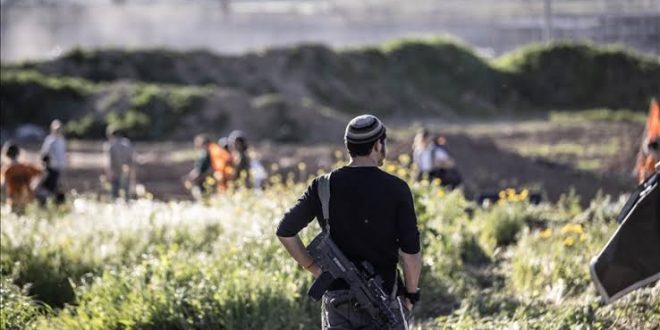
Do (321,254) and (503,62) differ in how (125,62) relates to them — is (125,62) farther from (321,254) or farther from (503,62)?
(321,254)

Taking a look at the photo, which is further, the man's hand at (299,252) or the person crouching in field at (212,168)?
the person crouching in field at (212,168)

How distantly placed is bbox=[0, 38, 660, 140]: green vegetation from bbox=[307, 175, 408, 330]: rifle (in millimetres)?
33856

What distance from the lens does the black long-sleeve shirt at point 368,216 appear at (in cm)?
625

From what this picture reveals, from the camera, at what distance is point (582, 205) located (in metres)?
21.6

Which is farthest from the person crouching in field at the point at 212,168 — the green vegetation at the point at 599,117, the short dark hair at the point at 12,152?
the green vegetation at the point at 599,117

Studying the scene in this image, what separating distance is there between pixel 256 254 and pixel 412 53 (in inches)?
1786

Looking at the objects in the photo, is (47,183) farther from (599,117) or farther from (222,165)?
(599,117)

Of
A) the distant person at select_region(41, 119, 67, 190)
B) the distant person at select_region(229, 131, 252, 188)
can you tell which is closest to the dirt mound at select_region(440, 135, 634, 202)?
the distant person at select_region(229, 131, 252, 188)

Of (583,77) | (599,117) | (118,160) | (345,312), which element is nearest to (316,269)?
(345,312)

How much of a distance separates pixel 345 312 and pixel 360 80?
45133 mm

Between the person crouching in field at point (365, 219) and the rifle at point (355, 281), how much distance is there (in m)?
0.04

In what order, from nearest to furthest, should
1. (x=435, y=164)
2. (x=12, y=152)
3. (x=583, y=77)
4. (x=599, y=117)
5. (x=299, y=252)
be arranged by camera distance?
(x=299, y=252) < (x=12, y=152) < (x=435, y=164) < (x=599, y=117) < (x=583, y=77)

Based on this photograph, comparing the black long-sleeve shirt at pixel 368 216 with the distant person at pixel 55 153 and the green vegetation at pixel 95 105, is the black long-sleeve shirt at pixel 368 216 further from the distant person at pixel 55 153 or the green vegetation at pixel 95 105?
the green vegetation at pixel 95 105

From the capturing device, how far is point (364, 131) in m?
6.27
